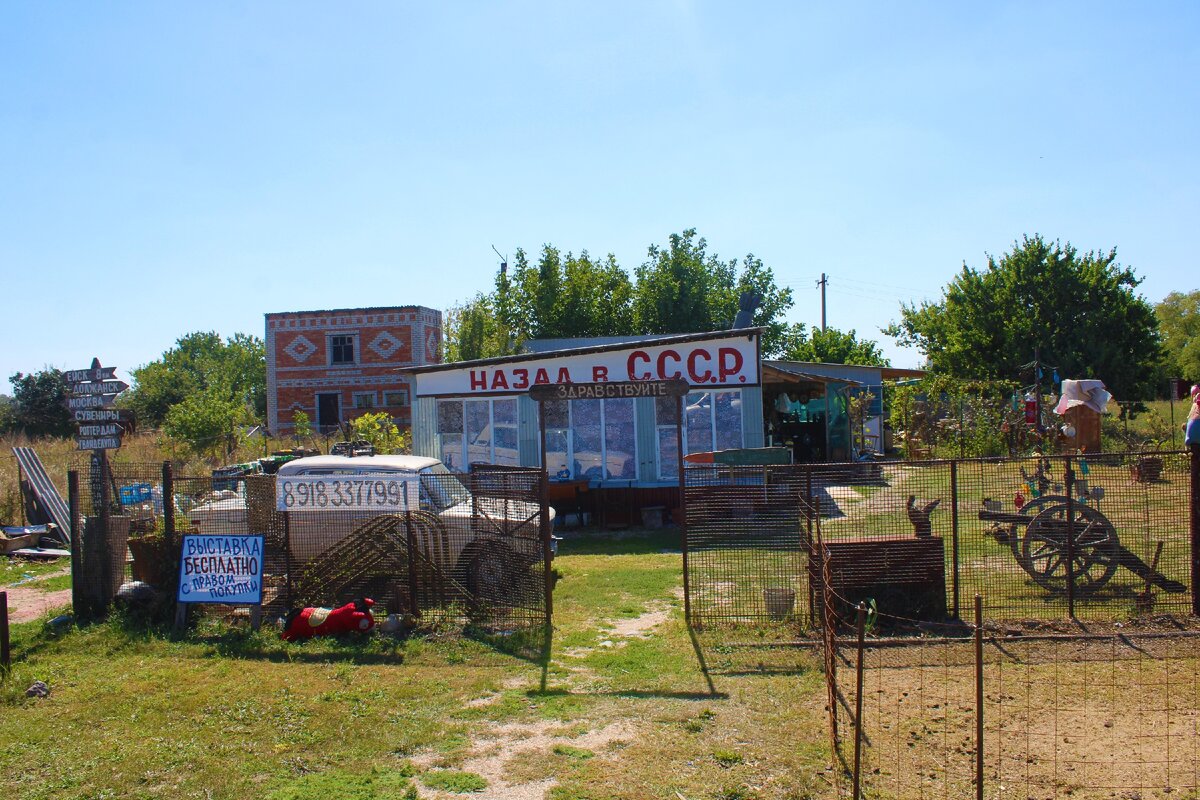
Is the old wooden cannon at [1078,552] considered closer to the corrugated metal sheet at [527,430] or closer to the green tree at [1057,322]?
the corrugated metal sheet at [527,430]

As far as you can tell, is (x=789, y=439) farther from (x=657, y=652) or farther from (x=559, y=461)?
(x=657, y=652)

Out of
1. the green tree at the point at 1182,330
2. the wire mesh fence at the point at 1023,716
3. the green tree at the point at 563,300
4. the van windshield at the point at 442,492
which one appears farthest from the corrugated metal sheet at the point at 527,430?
the green tree at the point at 1182,330

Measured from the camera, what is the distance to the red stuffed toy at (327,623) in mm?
9094

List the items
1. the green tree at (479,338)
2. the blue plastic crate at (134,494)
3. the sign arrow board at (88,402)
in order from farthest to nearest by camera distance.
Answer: the green tree at (479,338)
the blue plastic crate at (134,494)
the sign arrow board at (88,402)

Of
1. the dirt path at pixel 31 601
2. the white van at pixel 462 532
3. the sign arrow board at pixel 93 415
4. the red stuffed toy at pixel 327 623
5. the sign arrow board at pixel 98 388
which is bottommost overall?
the dirt path at pixel 31 601

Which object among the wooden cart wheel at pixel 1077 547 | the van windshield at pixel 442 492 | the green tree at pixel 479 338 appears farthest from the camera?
the green tree at pixel 479 338

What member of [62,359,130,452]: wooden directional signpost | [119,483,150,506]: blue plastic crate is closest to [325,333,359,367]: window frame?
[119,483,150,506]: blue plastic crate

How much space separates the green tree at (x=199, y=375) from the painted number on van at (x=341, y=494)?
1221 inches

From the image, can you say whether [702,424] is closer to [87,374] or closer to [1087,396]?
[1087,396]

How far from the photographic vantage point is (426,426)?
19.5 meters

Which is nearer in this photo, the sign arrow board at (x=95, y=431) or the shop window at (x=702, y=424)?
the sign arrow board at (x=95, y=431)

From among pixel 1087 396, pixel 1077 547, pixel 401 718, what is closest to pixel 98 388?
pixel 401 718

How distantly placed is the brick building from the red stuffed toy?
3611 cm

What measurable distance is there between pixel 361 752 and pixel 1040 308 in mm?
34055
